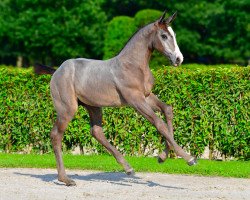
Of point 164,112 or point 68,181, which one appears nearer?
point 164,112

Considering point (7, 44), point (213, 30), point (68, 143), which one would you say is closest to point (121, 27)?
point (213, 30)

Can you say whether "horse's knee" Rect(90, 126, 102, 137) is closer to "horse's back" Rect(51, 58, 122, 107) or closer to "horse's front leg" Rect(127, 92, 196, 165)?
"horse's back" Rect(51, 58, 122, 107)

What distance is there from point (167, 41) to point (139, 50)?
1.66 ft

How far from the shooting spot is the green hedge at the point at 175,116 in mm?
12930

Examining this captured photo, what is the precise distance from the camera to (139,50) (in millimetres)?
9633

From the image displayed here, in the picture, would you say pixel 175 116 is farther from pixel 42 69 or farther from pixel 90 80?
pixel 90 80

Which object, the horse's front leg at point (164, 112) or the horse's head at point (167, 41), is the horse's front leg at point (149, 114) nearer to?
the horse's front leg at point (164, 112)

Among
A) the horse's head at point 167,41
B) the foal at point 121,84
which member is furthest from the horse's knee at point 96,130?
the horse's head at point 167,41

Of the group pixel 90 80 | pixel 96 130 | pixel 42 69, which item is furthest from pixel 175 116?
pixel 90 80

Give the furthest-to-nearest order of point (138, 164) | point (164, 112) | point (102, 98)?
1. point (138, 164)
2. point (102, 98)
3. point (164, 112)

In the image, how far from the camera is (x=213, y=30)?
1608 inches

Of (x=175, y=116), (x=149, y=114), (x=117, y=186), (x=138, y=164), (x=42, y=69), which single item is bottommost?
(x=117, y=186)

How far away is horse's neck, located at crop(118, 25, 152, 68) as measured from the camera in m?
9.59

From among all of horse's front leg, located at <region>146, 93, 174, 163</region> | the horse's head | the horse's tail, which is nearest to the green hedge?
the horse's tail
